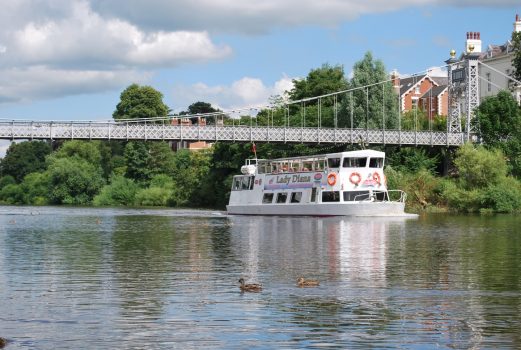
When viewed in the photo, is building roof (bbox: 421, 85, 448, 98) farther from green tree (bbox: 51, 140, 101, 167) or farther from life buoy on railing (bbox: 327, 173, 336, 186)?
life buoy on railing (bbox: 327, 173, 336, 186)

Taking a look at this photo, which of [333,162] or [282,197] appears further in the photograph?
[282,197]

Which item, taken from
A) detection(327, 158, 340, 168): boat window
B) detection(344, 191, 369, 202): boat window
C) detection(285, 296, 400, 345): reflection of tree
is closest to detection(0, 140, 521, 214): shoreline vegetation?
detection(344, 191, 369, 202): boat window

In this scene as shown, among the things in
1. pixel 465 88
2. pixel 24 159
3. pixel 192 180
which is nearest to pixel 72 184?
pixel 192 180

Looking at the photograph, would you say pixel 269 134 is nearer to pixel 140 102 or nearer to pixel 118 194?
pixel 118 194

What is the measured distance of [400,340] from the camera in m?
19.0

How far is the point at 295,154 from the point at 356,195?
33.7 metres

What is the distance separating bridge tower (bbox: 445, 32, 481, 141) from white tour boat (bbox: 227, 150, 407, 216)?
78.5 feet

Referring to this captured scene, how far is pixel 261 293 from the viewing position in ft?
83.8

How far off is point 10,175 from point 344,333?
159025mm

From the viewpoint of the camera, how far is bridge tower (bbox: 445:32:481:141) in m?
96.4

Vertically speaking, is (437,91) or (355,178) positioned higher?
(437,91)

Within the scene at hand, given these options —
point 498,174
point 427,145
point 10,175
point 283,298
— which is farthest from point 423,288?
point 10,175

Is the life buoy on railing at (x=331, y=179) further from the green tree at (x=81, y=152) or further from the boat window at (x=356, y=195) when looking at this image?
the green tree at (x=81, y=152)

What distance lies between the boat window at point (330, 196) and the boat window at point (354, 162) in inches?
85.1
